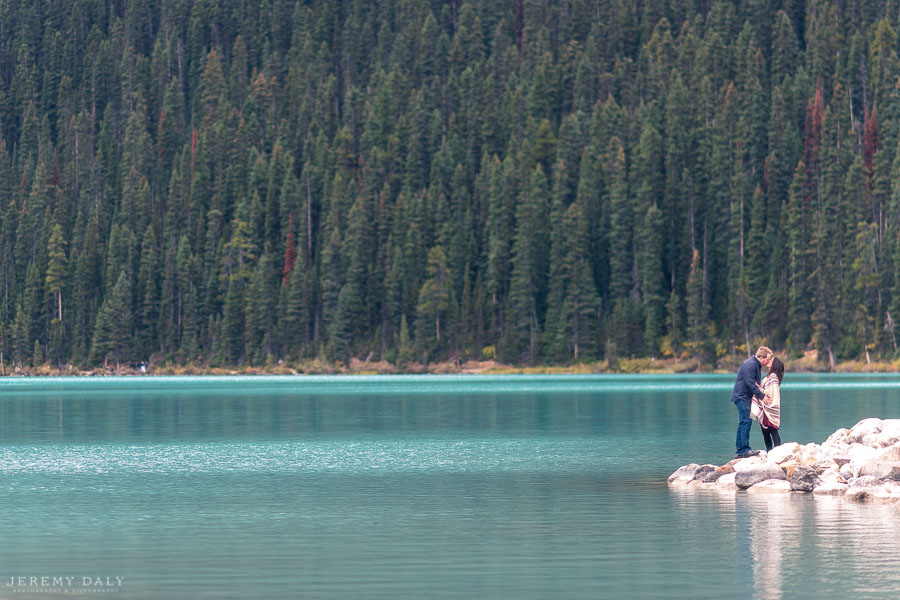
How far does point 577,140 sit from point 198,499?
15563 centimetres

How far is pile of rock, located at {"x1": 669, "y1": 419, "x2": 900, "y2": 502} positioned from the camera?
101ft

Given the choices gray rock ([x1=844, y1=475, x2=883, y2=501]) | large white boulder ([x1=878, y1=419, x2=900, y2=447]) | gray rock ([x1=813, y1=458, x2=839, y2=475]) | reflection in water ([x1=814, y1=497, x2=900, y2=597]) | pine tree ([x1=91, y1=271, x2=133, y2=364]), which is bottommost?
reflection in water ([x1=814, y1=497, x2=900, y2=597])

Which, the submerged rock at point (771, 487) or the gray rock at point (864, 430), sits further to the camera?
the gray rock at point (864, 430)

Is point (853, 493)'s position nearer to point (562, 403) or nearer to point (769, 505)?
point (769, 505)

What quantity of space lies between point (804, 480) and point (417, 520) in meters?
9.91

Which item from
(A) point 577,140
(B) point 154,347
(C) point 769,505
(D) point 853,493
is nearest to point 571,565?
(C) point 769,505

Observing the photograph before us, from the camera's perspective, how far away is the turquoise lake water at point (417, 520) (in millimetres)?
20094

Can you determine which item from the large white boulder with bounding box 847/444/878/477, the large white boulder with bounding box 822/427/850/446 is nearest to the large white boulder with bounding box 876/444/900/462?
the large white boulder with bounding box 847/444/878/477

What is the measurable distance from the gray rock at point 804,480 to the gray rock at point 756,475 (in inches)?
22.2

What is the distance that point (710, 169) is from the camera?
176 m

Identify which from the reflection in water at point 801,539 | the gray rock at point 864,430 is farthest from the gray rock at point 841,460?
the gray rock at point 864,430

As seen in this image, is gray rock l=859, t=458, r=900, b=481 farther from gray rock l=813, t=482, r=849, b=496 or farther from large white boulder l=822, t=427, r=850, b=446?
large white boulder l=822, t=427, r=850, b=446

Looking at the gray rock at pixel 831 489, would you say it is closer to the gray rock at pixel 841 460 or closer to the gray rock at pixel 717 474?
the gray rock at pixel 841 460

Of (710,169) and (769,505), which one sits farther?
(710,169)
